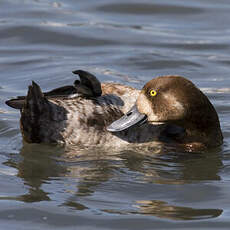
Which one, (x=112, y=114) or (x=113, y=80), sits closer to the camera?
(x=112, y=114)

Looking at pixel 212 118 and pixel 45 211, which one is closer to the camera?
pixel 45 211

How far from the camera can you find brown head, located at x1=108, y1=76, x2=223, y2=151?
662cm

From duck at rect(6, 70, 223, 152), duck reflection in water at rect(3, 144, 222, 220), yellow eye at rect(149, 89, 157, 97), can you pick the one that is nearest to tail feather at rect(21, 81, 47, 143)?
duck at rect(6, 70, 223, 152)

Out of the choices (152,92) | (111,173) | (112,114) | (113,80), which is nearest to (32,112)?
(112,114)

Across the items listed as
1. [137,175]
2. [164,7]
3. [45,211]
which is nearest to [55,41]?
[164,7]

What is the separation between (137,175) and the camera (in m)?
6.24

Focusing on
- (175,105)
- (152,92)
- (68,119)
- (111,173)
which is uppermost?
(152,92)

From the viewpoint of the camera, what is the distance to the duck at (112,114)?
21.5 ft

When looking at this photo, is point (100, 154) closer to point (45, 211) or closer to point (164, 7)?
point (45, 211)

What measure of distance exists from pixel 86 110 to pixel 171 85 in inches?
32.6

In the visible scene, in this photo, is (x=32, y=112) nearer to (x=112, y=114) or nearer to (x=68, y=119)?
(x=68, y=119)

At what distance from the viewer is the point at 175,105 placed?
21.9 feet

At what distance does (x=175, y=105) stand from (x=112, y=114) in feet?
2.01

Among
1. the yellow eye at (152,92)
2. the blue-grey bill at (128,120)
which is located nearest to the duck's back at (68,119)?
the blue-grey bill at (128,120)
